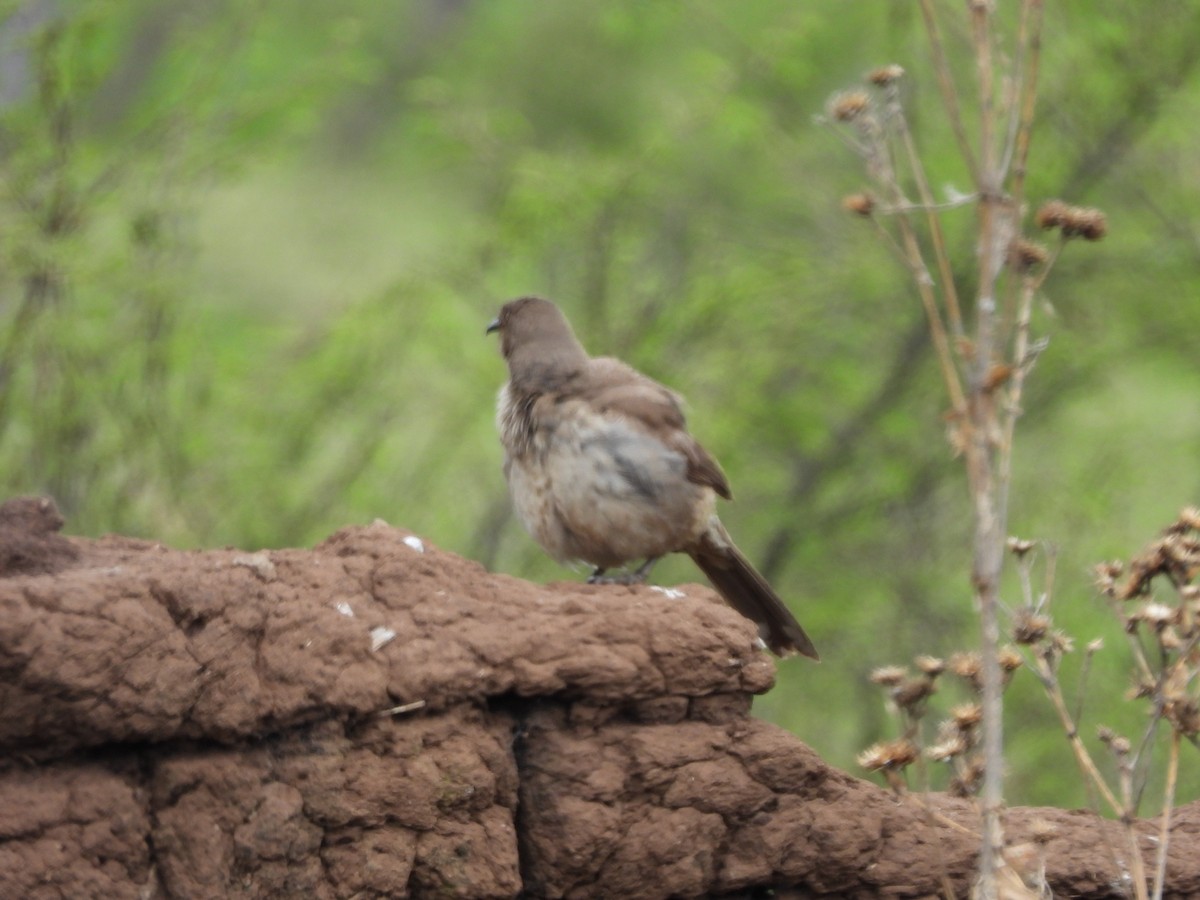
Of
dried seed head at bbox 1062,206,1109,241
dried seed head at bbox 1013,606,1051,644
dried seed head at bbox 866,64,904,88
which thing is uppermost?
dried seed head at bbox 866,64,904,88

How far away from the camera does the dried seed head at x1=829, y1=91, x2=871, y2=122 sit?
3.93m

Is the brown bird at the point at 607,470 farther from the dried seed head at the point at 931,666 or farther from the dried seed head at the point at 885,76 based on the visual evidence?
the dried seed head at the point at 885,76

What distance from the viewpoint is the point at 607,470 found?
18.0 feet

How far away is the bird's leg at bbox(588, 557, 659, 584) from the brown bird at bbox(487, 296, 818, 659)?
0.01 metres

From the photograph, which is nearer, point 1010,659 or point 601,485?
point 1010,659

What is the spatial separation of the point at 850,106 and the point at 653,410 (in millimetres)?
1830

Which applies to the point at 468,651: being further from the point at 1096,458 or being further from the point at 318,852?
the point at 1096,458

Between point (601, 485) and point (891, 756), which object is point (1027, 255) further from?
point (601, 485)

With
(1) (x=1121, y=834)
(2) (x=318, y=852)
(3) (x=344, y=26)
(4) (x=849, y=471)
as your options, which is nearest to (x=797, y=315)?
(4) (x=849, y=471)

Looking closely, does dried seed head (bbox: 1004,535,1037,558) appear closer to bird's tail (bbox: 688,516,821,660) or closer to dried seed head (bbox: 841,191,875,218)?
dried seed head (bbox: 841,191,875,218)

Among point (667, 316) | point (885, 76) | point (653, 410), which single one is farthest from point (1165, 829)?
point (667, 316)

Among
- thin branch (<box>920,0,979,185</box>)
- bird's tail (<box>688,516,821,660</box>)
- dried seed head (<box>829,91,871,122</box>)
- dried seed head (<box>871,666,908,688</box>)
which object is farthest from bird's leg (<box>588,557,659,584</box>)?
thin branch (<box>920,0,979,185</box>)

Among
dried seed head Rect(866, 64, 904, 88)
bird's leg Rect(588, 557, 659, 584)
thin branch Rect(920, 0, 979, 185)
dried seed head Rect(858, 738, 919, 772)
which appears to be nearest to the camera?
thin branch Rect(920, 0, 979, 185)

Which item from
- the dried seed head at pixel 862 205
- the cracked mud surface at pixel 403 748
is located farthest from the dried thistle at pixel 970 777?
the dried seed head at pixel 862 205
